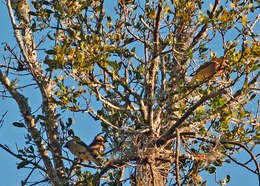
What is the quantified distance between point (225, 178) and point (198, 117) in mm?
875

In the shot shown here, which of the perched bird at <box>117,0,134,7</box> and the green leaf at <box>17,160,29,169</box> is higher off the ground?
the perched bird at <box>117,0,134,7</box>

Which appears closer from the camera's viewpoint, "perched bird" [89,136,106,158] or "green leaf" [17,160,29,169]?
"green leaf" [17,160,29,169]

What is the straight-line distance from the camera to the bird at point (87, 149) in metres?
4.91

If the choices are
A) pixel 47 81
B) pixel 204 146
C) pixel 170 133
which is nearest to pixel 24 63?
pixel 47 81

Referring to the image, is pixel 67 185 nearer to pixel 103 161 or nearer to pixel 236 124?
pixel 103 161

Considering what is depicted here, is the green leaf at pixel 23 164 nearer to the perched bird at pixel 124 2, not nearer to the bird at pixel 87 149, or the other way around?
the bird at pixel 87 149

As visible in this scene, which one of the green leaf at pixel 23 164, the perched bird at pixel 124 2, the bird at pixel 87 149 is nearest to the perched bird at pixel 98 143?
the bird at pixel 87 149

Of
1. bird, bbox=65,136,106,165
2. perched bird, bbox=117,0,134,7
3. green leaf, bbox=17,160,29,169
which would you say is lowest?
green leaf, bbox=17,160,29,169

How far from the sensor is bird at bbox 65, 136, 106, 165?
491 centimetres

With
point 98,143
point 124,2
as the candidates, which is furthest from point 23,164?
point 124,2

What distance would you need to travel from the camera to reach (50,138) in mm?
4840

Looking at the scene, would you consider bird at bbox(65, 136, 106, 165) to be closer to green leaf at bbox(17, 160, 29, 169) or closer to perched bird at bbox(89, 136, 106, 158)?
perched bird at bbox(89, 136, 106, 158)

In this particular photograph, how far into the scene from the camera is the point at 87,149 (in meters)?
5.12

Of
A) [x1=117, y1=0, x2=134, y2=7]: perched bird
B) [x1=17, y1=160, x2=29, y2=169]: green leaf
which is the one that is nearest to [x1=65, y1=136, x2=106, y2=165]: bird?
[x1=17, y1=160, x2=29, y2=169]: green leaf
